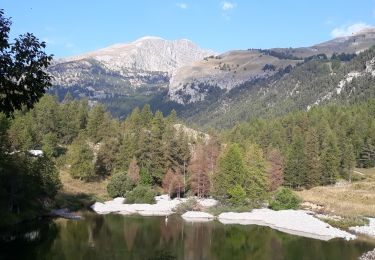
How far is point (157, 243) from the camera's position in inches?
2714

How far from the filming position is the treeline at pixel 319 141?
133 m

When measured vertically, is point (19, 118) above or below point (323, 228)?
above

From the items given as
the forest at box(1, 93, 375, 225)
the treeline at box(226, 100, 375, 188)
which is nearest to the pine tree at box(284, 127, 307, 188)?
the treeline at box(226, 100, 375, 188)

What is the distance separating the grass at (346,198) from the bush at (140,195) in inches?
1523

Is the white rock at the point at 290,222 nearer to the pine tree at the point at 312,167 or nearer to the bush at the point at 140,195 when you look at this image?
the bush at the point at 140,195

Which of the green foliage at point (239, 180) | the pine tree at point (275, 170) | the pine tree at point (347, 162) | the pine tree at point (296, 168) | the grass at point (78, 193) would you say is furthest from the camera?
the pine tree at point (347, 162)

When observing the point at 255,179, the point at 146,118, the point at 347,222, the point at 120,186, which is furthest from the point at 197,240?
the point at 146,118

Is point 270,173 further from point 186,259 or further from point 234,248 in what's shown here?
point 186,259

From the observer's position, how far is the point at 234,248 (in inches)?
2682

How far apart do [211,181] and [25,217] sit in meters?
48.7

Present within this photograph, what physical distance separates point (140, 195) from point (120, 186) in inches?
286

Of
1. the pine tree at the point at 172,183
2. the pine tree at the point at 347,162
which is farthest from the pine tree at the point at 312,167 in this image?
the pine tree at the point at 172,183

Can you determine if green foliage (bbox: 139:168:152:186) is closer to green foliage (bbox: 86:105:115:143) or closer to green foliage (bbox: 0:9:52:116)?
green foliage (bbox: 86:105:115:143)

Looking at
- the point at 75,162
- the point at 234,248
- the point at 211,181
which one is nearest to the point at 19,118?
the point at 75,162
